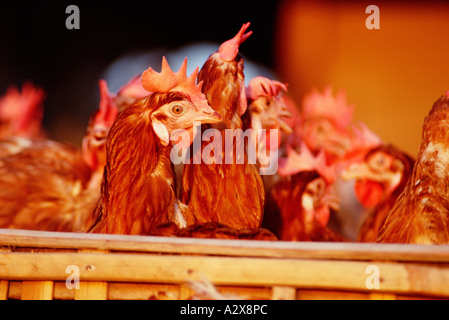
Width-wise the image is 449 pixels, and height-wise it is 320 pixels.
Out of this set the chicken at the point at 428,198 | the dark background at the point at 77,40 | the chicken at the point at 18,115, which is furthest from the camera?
the dark background at the point at 77,40

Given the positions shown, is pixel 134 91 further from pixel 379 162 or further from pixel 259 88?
pixel 379 162

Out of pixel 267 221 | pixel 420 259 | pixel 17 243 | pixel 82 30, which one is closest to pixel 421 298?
pixel 420 259

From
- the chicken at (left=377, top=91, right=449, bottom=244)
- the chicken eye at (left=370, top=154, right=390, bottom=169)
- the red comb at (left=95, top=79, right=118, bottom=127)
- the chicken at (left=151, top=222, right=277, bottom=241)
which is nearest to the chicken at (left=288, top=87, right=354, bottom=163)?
the chicken eye at (left=370, top=154, right=390, bottom=169)

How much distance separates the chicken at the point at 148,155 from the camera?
2045 mm

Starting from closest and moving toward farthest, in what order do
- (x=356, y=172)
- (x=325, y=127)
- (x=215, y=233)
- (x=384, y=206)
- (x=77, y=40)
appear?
(x=215, y=233)
(x=384, y=206)
(x=356, y=172)
(x=325, y=127)
(x=77, y=40)

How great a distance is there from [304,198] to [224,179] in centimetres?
103

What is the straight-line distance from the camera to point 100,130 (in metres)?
3.13

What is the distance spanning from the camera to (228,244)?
1.60m

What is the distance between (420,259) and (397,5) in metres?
4.32

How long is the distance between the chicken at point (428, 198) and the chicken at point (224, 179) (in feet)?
1.86

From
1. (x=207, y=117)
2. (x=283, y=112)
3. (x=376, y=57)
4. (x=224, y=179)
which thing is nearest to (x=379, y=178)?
(x=283, y=112)

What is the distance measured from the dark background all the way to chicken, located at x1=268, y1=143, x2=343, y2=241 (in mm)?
2884

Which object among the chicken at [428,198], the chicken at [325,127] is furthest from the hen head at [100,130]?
the chicken at [428,198]

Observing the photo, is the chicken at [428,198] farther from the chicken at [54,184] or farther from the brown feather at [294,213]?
the chicken at [54,184]
